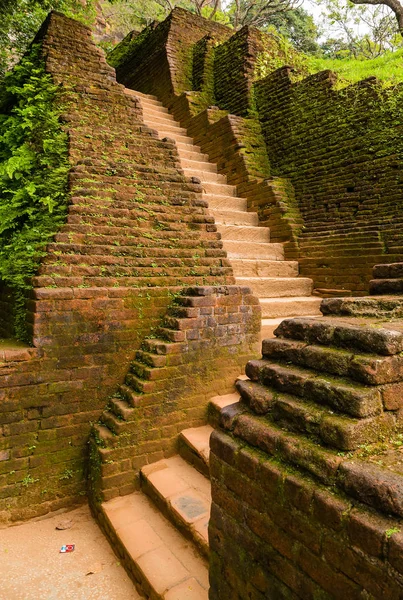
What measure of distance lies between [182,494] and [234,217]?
453 cm

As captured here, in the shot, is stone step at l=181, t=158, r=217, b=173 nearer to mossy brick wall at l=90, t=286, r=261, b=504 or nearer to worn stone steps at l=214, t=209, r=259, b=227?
worn stone steps at l=214, t=209, r=259, b=227

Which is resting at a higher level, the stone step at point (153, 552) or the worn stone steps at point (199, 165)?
the worn stone steps at point (199, 165)

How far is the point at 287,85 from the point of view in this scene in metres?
6.86

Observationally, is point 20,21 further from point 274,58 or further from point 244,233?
point 244,233

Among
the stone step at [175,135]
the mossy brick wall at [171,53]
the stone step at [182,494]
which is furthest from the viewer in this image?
the mossy brick wall at [171,53]

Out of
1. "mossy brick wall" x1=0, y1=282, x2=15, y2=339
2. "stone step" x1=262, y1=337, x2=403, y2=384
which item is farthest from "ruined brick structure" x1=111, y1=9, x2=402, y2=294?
"mossy brick wall" x1=0, y1=282, x2=15, y2=339

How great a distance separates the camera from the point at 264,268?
5.61 metres

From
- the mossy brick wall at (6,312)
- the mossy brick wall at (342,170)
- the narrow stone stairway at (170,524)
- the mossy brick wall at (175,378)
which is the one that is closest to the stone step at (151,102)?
the mossy brick wall at (342,170)

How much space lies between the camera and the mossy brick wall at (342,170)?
5.11 m

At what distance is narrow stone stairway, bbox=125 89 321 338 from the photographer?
507 centimetres

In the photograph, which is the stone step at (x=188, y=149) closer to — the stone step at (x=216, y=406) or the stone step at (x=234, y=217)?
the stone step at (x=234, y=217)

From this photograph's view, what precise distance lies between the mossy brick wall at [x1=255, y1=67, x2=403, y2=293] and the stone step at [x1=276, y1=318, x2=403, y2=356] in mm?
3493

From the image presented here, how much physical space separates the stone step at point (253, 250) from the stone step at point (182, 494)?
3.13 metres

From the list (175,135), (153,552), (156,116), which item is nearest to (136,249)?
(153,552)
